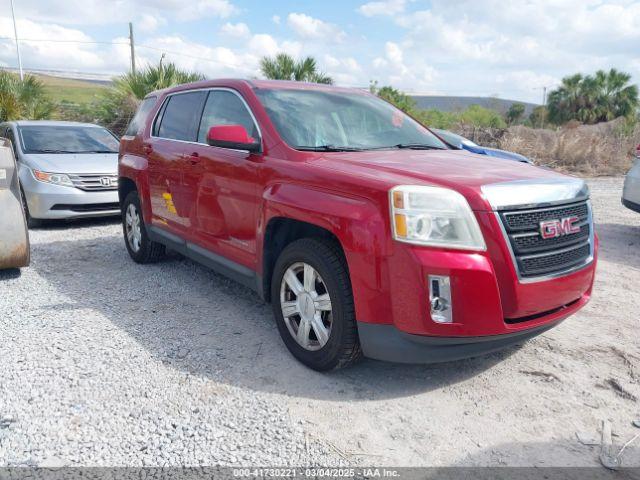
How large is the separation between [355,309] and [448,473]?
93cm

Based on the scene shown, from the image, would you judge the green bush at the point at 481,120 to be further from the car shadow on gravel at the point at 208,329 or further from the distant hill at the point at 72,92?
the car shadow on gravel at the point at 208,329

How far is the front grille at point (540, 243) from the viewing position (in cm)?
275

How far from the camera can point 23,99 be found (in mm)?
14961

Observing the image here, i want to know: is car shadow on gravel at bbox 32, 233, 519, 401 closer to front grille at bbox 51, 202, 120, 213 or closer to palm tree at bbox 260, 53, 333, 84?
front grille at bbox 51, 202, 120, 213

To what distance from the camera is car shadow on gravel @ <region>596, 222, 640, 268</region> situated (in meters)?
6.00

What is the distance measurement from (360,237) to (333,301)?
1.42ft

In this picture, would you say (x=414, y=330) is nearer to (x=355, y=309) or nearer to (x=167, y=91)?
(x=355, y=309)

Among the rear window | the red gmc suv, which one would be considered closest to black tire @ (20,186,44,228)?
the rear window

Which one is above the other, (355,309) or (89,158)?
(89,158)

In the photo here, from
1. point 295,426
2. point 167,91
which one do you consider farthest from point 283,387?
point 167,91

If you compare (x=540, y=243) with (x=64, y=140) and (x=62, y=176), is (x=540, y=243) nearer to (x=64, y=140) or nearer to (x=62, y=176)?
(x=62, y=176)

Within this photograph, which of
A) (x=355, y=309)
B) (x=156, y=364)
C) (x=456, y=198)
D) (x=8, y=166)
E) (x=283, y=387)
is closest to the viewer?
(x=456, y=198)

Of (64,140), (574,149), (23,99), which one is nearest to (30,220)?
(64,140)

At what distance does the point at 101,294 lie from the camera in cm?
466
